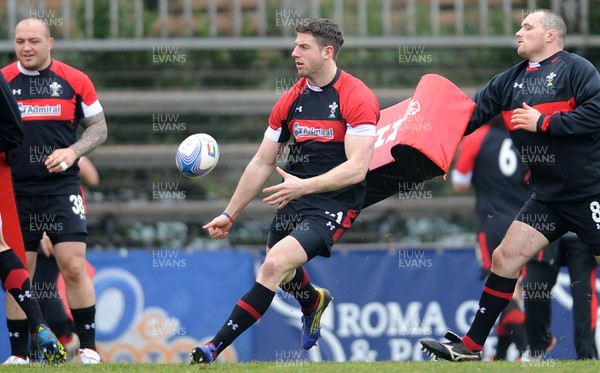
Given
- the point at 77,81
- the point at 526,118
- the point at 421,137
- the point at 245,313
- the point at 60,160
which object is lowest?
the point at 245,313

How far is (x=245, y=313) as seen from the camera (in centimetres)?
723

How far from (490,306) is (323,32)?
7.50ft

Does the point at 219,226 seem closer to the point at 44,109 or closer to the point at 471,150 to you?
the point at 44,109

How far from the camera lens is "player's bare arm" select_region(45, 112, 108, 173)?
27.5 feet

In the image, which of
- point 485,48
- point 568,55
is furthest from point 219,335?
point 485,48

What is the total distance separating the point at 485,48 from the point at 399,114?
7.61 meters

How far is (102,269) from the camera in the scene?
11414 mm

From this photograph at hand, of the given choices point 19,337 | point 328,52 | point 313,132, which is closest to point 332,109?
point 313,132

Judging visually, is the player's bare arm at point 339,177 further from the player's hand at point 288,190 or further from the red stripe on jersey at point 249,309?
the red stripe on jersey at point 249,309

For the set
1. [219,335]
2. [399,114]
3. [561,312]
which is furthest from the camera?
[561,312]

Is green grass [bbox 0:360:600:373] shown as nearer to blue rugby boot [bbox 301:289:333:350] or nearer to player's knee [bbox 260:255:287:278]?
player's knee [bbox 260:255:287:278]

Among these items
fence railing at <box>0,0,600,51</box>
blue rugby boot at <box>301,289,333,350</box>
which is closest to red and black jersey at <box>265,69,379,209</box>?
blue rugby boot at <box>301,289,333,350</box>

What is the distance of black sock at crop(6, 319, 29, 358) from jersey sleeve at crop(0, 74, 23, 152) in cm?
151

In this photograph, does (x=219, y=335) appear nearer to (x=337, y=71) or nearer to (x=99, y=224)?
(x=337, y=71)
